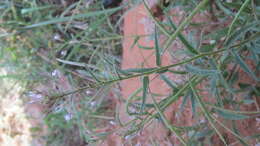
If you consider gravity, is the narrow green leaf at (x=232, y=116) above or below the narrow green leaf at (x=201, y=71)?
below

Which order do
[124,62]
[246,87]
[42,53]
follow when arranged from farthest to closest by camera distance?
[42,53] < [124,62] < [246,87]

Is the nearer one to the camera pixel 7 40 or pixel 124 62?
pixel 124 62

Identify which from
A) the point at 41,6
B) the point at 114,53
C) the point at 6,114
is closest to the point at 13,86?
the point at 6,114

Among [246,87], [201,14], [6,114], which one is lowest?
[6,114]

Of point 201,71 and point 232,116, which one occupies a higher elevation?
point 201,71

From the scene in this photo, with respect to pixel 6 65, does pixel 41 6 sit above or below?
above

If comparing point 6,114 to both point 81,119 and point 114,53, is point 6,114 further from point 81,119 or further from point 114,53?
point 114,53

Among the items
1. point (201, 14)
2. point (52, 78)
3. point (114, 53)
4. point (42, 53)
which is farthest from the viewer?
point (42, 53)

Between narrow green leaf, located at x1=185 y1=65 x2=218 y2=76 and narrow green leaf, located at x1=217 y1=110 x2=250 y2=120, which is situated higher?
narrow green leaf, located at x1=185 y1=65 x2=218 y2=76

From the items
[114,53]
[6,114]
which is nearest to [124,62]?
[114,53]
